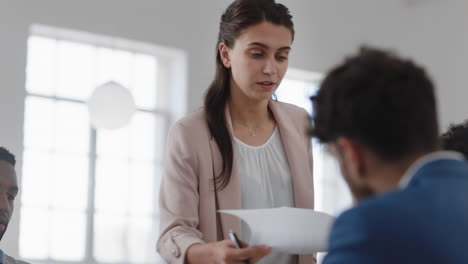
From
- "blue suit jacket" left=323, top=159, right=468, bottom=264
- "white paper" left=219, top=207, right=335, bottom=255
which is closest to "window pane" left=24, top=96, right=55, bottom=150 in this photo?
"white paper" left=219, top=207, right=335, bottom=255

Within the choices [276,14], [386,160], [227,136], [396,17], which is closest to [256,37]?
[276,14]

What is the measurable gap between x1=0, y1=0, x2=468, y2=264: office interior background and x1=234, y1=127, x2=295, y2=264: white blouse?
13.8ft

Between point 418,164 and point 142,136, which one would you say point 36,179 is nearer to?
point 142,136

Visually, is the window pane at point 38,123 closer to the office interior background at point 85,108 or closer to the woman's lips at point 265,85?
the office interior background at point 85,108

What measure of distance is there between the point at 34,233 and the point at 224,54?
14.5 feet

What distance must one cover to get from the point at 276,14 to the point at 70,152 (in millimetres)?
4675

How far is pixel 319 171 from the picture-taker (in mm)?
7992

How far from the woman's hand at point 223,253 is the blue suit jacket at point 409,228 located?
68 centimetres

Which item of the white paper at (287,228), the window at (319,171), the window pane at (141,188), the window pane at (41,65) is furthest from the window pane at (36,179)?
the white paper at (287,228)

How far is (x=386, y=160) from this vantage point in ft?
3.95

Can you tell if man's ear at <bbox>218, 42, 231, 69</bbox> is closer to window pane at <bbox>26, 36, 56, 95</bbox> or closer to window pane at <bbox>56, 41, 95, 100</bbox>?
window pane at <bbox>26, 36, 56, 95</bbox>

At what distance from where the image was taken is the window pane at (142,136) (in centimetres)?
705

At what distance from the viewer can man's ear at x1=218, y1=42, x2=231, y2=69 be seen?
238 cm

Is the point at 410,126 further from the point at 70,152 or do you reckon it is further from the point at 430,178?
the point at 70,152
